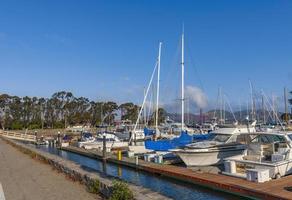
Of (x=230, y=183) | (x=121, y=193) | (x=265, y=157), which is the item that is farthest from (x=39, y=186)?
(x=265, y=157)

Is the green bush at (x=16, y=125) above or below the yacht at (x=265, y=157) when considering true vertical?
above

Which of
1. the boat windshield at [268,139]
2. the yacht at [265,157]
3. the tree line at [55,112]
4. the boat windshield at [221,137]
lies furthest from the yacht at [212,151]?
the tree line at [55,112]

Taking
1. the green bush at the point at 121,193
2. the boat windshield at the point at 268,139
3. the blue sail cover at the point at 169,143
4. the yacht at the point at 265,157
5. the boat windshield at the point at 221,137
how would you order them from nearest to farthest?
the green bush at the point at 121,193 < the yacht at the point at 265,157 < the boat windshield at the point at 268,139 < the boat windshield at the point at 221,137 < the blue sail cover at the point at 169,143

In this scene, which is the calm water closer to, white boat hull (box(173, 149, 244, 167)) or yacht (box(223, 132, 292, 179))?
yacht (box(223, 132, 292, 179))

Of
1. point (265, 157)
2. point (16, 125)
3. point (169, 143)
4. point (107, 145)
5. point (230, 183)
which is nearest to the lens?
point (230, 183)

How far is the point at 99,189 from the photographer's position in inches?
484

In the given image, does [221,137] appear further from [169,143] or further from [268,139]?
[169,143]

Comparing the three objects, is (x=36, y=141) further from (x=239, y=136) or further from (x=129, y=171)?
(x=239, y=136)

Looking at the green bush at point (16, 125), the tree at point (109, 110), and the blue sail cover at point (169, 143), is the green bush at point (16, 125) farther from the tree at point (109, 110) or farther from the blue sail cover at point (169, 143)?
the blue sail cover at point (169, 143)

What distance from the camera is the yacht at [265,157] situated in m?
17.9

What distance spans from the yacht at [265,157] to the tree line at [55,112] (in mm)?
75880

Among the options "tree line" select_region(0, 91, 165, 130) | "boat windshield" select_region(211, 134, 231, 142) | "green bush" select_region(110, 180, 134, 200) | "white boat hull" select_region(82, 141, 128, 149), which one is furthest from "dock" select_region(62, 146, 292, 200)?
"tree line" select_region(0, 91, 165, 130)

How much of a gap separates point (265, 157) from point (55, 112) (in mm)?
93312

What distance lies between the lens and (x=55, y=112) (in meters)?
108
